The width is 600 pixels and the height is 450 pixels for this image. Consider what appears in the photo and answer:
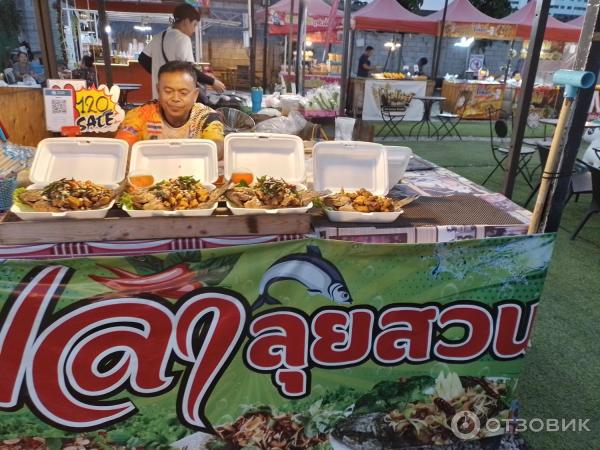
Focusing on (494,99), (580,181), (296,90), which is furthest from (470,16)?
(580,181)

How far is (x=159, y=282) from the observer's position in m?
1.56

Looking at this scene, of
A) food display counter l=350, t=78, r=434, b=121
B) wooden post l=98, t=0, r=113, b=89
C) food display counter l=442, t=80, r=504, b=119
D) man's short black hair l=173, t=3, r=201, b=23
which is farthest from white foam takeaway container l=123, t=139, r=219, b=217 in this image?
food display counter l=442, t=80, r=504, b=119

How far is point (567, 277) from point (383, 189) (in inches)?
93.0

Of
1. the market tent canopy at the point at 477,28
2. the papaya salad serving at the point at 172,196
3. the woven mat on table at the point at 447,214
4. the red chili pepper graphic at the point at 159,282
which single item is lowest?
the red chili pepper graphic at the point at 159,282

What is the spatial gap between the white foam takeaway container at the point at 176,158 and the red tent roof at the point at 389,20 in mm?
11325

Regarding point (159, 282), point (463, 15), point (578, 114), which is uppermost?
point (463, 15)

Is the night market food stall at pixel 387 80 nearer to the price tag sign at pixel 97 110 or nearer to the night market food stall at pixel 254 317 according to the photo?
the price tag sign at pixel 97 110

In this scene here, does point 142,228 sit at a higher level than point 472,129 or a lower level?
Answer: higher

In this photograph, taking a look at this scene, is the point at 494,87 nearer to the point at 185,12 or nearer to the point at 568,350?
the point at 185,12

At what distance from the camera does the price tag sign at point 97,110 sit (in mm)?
2568

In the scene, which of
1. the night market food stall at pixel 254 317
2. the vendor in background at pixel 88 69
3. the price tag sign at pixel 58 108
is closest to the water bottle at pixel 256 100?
the price tag sign at pixel 58 108

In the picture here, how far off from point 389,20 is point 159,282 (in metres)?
12.8

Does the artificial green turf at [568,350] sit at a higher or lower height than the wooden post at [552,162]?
lower

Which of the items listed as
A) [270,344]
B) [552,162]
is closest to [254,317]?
[270,344]
